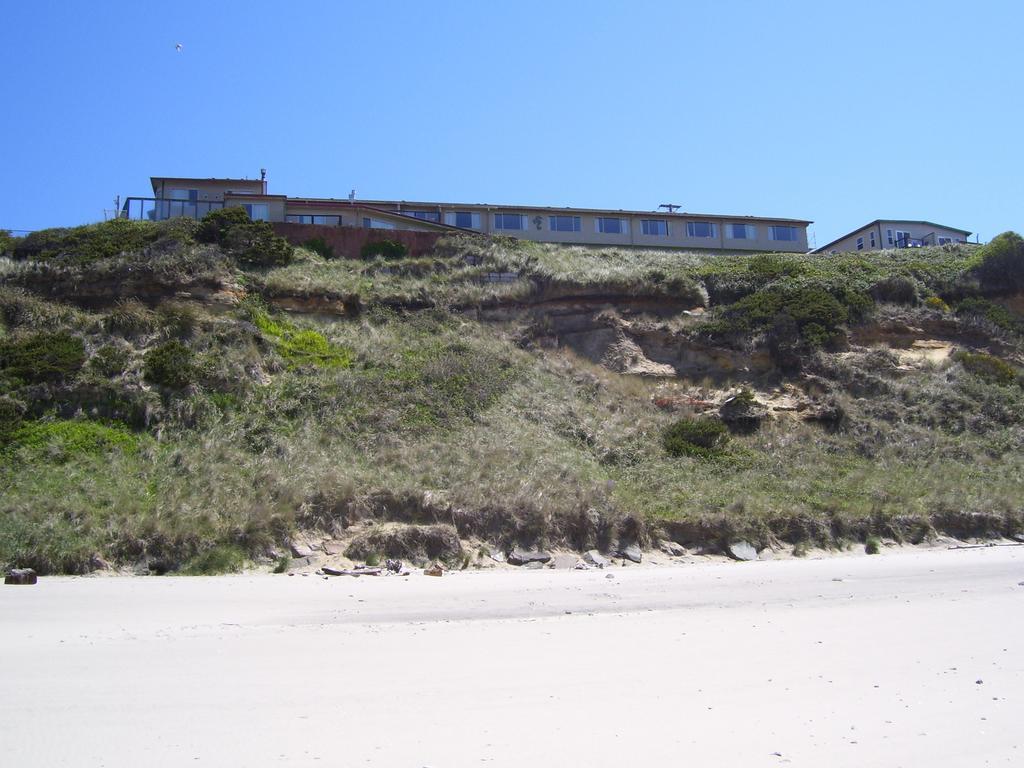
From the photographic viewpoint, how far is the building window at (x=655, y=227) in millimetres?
44531

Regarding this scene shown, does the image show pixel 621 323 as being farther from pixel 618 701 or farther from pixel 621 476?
pixel 618 701

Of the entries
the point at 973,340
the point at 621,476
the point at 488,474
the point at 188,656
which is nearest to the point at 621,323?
the point at 621,476

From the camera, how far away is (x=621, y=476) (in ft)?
61.7

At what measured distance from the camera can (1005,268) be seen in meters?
29.2

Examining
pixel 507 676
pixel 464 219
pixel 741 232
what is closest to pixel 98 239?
pixel 464 219

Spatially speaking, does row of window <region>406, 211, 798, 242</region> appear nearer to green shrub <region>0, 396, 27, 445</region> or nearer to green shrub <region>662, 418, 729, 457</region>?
green shrub <region>662, 418, 729, 457</region>

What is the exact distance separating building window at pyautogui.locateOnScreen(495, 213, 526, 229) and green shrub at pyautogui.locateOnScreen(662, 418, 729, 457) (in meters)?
23.9

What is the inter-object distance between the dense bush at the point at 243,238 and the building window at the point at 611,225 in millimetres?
20955

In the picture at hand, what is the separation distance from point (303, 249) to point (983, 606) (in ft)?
77.1

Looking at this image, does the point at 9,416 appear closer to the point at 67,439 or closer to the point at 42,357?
the point at 67,439

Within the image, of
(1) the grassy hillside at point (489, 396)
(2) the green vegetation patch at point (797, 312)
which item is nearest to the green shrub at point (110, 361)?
(1) the grassy hillside at point (489, 396)

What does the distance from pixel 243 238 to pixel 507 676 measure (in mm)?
21975

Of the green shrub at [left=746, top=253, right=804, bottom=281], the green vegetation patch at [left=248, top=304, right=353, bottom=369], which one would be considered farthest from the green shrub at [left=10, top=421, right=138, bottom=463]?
the green shrub at [left=746, top=253, right=804, bottom=281]

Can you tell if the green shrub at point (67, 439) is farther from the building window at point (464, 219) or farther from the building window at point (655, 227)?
the building window at point (655, 227)
